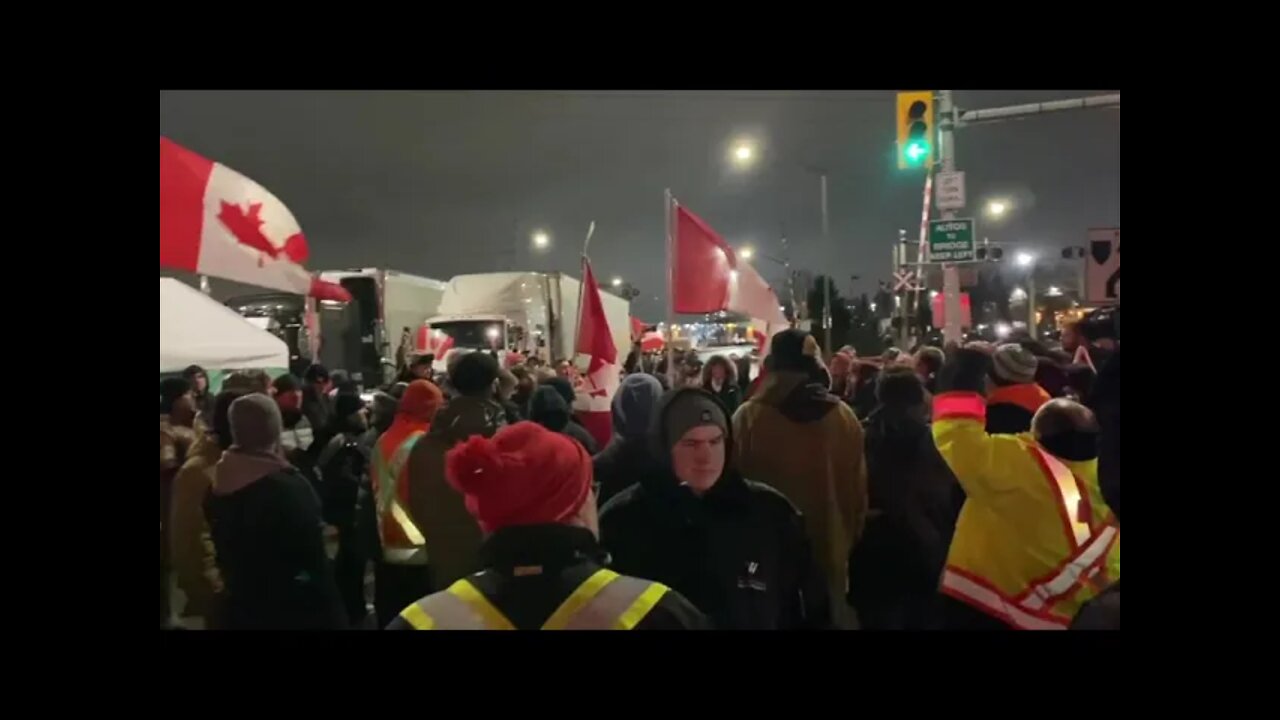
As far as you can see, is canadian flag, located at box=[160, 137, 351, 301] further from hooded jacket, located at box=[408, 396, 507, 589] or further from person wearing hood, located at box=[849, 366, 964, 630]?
person wearing hood, located at box=[849, 366, 964, 630]

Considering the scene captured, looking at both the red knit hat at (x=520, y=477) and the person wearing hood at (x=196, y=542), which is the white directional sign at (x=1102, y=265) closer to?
the red knit hat at (x=520, y=477)

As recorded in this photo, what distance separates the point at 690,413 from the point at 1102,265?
2.73 m

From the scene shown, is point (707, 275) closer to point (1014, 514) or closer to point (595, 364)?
point (595, 364)

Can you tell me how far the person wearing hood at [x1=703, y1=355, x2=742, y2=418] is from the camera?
7434mm

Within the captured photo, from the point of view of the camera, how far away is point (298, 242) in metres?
4.41

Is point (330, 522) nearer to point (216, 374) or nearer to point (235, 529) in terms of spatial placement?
point (235, 529)

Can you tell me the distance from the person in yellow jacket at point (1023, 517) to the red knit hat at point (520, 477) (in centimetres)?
185

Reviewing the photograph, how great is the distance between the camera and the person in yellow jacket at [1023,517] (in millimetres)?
3775

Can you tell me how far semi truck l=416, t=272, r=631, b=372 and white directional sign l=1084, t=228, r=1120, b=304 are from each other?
954 centimetres

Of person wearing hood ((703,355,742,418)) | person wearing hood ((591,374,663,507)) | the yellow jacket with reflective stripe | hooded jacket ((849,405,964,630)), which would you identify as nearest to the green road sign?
person wearing hood ((703,355,742,418))

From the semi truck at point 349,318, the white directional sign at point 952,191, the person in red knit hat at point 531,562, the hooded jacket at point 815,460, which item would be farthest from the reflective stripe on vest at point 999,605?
the semi truck at point 349,318

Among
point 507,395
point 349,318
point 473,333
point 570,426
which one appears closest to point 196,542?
point 570,426

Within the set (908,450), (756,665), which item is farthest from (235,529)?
(908,450)

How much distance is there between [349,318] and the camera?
655 inches
